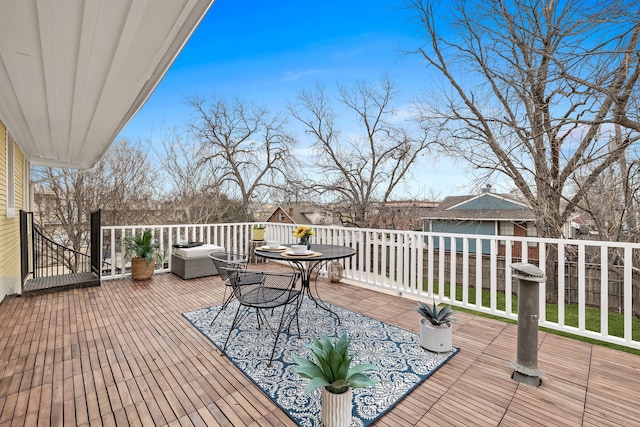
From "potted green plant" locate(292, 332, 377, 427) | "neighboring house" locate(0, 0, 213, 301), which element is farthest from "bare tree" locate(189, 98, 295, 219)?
"potted green plant" locate(292, 332, 377, 427)

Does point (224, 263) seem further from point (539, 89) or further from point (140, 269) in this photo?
point (539, 89)

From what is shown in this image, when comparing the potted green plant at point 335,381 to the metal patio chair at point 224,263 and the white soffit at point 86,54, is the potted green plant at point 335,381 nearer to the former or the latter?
the metal patio chair at point 224,263

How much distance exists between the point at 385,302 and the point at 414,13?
7415 millimetres

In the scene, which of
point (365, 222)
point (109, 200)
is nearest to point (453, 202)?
point (365, 222)

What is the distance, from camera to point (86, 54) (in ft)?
6.98

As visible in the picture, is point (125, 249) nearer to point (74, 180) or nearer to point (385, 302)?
point (385, 302)

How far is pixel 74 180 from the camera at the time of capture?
33.7 ft

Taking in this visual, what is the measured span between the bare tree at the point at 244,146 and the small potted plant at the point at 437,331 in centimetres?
1082

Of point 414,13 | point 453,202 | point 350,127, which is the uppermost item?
point 414,13

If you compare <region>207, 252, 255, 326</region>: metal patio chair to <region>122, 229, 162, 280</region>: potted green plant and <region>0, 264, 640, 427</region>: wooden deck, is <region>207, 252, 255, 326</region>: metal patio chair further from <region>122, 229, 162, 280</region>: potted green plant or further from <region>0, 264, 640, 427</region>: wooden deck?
<region>122, 229, 162, 280</region>: potted green plant

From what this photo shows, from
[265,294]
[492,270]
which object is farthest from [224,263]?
[492,270]

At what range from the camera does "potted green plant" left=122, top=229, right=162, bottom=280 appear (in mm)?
5332

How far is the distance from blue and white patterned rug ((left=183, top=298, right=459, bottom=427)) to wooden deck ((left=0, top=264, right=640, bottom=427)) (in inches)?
3.4

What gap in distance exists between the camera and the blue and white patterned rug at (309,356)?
1964 millimetres
